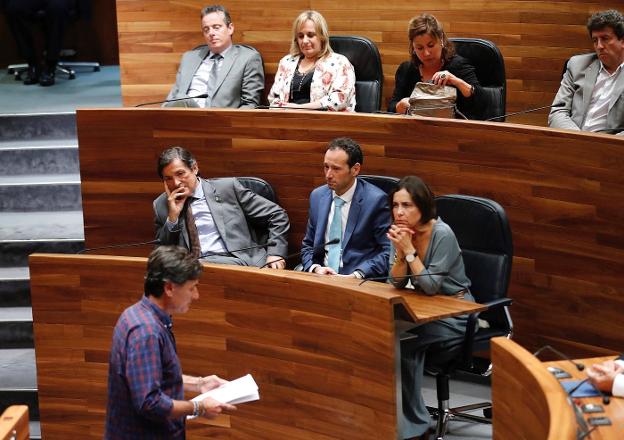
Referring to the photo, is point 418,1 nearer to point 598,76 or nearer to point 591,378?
point 598,76

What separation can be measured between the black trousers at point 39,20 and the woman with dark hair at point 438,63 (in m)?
2.86

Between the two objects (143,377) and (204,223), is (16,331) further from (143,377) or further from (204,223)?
(143,377)

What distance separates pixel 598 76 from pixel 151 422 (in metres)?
2.20

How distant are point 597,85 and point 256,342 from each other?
1.59 meters

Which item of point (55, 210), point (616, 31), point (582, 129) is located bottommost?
point (55, 210)

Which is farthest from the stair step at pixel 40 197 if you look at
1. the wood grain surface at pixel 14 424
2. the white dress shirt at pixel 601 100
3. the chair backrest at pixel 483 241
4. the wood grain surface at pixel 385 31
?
the wood grain surface at pixel 14 424

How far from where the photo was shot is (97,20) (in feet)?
23.6

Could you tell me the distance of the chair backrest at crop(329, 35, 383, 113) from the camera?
470 centimetres

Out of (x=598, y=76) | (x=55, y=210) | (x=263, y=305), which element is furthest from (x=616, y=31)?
(x=55, y=210)

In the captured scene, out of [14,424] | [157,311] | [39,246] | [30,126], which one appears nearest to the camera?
[14,424]

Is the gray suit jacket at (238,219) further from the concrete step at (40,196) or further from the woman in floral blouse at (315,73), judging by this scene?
the concrete step at (40,196)

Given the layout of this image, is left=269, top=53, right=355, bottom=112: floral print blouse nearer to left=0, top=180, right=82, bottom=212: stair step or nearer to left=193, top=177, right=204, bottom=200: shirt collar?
left=193, top=177, right=204, bottom=200: shirt collar

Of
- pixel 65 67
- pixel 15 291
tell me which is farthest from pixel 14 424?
pixel 65 67

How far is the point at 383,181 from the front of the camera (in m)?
4.06
